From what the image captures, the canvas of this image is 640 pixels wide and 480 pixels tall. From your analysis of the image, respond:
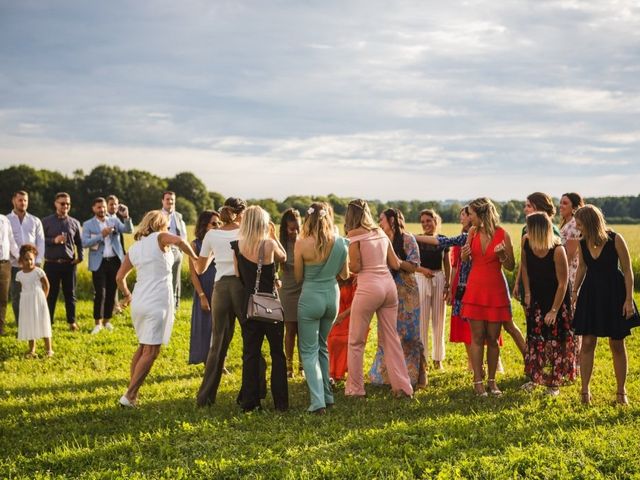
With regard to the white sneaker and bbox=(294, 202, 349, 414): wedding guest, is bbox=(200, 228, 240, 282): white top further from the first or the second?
the white sneaker

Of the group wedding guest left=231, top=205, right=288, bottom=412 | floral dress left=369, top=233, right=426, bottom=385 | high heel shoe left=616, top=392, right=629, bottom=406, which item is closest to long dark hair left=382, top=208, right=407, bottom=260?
floral dress left=369, top=233, right=426, bottom=385

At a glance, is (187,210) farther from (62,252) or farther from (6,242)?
(6,242)

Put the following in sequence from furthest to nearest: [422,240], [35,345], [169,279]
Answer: [35,345], [422,240], [169,279]

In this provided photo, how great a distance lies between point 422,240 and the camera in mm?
9625

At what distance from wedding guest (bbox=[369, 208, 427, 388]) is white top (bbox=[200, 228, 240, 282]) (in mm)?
2138

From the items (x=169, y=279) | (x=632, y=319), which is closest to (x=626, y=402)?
(x=632, y=319)

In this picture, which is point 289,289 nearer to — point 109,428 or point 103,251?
point 109,428

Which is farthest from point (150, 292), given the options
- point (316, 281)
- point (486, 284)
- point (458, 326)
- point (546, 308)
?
point (546, 308)

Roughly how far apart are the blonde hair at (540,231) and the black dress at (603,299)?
40 centimetres

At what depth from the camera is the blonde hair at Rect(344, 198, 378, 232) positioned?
27.0ft

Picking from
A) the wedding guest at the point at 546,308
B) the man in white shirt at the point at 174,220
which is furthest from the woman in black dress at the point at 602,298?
the man in white shirt at the point at 174,220

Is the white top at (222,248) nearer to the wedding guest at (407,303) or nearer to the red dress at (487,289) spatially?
the wedding guest at (407,303)

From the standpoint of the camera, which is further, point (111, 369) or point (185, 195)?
point (185, 195)

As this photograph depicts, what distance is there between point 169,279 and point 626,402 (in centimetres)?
592
